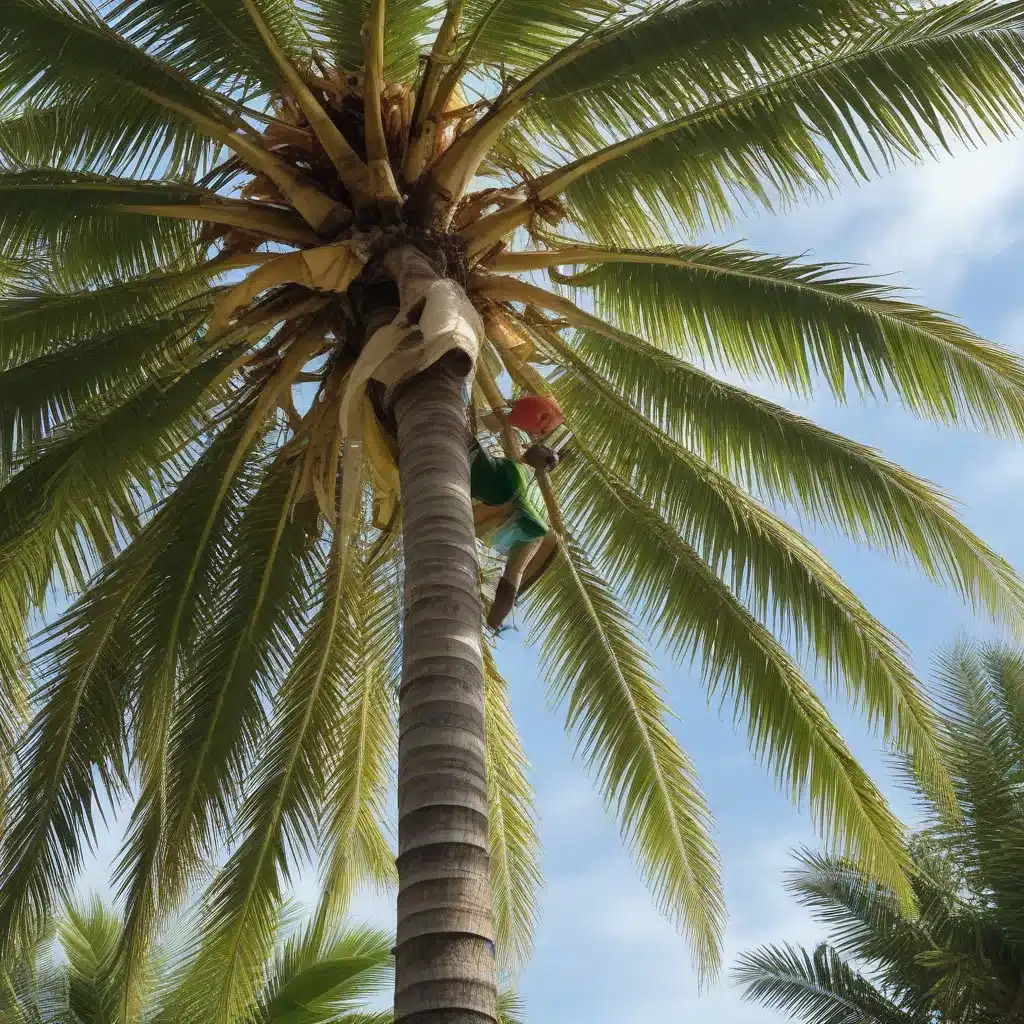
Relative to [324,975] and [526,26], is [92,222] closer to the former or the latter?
[526,26]

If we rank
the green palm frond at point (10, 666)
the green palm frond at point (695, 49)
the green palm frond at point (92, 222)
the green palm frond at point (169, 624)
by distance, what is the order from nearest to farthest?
the green palm frond at point (695, 49) → the green palm frond at point (10, 666) → the green palm frond at point (92, 222) → the green palm frond at point (169, 624)

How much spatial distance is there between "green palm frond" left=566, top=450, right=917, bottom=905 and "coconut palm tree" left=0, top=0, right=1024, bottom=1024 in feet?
0.08

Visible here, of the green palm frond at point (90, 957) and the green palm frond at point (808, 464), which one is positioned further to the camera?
the green palm frond at point (90, 957)

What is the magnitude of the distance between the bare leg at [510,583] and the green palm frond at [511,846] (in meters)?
2.57

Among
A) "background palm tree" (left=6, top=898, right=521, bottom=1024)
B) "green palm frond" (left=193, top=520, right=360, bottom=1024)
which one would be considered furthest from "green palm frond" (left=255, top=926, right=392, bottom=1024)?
"green palm frond" (left=193, top=520, right=360, bottom=1024)

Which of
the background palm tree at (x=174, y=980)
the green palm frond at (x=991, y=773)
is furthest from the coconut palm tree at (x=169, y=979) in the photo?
the green palm frond at (x=991, y=773)

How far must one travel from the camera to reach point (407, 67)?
27.1ft

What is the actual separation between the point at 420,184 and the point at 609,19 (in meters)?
1.41

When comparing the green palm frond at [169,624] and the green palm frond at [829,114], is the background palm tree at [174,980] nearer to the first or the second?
the green palm frond at [169,624]

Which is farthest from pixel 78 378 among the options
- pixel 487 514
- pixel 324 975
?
pixel 324 975

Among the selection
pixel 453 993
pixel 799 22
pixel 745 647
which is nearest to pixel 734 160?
pixel 799 22

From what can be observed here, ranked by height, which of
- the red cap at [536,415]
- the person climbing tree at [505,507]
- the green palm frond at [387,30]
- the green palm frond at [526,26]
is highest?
the green palm frond at [387,30]

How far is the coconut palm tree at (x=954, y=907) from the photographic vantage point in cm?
1003

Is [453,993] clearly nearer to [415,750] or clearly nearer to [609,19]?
[415,750]
